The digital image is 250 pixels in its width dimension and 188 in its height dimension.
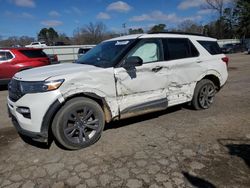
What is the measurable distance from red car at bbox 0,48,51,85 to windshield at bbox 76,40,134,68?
649cm

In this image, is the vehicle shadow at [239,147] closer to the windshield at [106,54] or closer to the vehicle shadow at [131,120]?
the vehicle shadow at [131,120]

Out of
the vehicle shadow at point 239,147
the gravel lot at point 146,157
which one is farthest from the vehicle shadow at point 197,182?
the vehicle shadow at point 239,147

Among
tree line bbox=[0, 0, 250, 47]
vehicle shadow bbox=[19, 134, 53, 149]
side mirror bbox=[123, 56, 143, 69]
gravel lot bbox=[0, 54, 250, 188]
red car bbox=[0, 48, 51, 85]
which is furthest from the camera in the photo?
tree line bbox=[0, 0, 250, 47]

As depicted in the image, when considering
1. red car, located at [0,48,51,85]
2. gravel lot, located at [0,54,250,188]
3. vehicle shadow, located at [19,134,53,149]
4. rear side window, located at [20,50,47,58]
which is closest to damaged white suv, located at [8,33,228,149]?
vehicle shadow, located at [19,134,53,149]

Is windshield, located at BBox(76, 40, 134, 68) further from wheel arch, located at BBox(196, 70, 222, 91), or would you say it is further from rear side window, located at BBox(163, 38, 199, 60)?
wheel arch, located at BBox(196, 70, 222, 91)

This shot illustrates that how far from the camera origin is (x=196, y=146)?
4375 mm

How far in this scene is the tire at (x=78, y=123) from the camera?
4180mm

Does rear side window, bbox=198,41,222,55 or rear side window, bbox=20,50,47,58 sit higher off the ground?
rear side window, bbox=20,50,47,58

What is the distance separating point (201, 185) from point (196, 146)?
1.17 metres

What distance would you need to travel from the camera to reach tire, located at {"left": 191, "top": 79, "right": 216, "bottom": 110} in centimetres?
621

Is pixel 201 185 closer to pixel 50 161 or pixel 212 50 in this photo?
pixel 50 161

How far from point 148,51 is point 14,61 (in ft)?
25.5

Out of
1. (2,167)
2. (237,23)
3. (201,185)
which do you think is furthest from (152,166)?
(237,23)

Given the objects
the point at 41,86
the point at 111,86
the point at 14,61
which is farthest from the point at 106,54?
the point at 14,61
